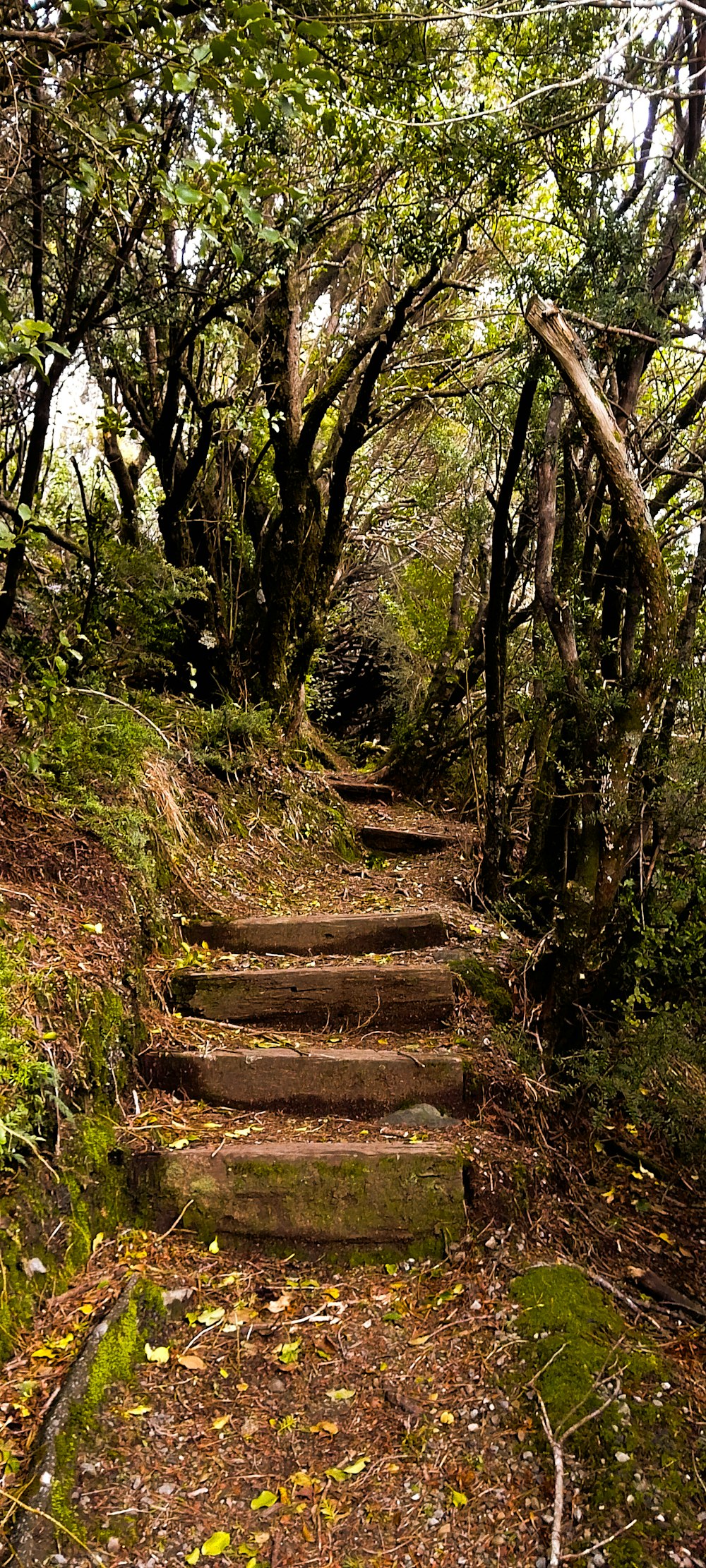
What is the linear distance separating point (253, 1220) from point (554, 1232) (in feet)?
3.43

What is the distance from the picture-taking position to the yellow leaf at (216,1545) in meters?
2.01

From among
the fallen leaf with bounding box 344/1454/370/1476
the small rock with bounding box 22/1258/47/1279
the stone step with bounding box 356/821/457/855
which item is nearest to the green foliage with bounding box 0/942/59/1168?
the small rock with bounding box 22/1258/47/1279

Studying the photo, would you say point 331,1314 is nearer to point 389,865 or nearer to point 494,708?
point 494,708

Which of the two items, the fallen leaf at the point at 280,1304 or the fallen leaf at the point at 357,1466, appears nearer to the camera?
the fallen leaf at the point at 357,1466

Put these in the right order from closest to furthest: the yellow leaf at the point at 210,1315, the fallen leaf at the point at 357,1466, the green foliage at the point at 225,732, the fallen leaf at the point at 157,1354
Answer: the fallen leaf at the point at 357,1466 < the fallen leaf at the point at 157,1354 < the yellow leaf at the point at 210,1315 < the green foliage at the point at 225,732

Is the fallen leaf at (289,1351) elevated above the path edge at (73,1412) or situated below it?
below

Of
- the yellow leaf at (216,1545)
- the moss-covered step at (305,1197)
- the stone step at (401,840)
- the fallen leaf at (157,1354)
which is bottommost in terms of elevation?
the yellow leaf at (216,1545)

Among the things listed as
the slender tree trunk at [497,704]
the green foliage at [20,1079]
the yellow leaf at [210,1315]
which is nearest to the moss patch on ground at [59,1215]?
the green foliage at [20,1079]

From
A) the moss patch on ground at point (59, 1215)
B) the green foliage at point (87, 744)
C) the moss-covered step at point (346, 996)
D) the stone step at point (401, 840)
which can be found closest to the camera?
the moss patch on ground at point (59, 1215)

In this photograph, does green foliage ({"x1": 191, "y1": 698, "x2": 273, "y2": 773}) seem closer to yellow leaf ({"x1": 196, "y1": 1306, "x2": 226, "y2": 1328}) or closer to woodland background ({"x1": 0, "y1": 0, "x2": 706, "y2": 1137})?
woodland background ({"x1": 0, "y1": 0, "x2": 706, "y2": 1137})

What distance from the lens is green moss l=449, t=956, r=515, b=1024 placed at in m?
3.95

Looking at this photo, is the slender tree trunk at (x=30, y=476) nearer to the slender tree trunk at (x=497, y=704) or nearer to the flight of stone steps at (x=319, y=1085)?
the flight of stone steps at (x=319, y=1085)

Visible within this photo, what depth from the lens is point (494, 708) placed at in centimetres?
492

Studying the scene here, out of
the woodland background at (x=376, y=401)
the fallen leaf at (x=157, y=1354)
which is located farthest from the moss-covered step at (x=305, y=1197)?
the woodland background at (x=376, y=401)
